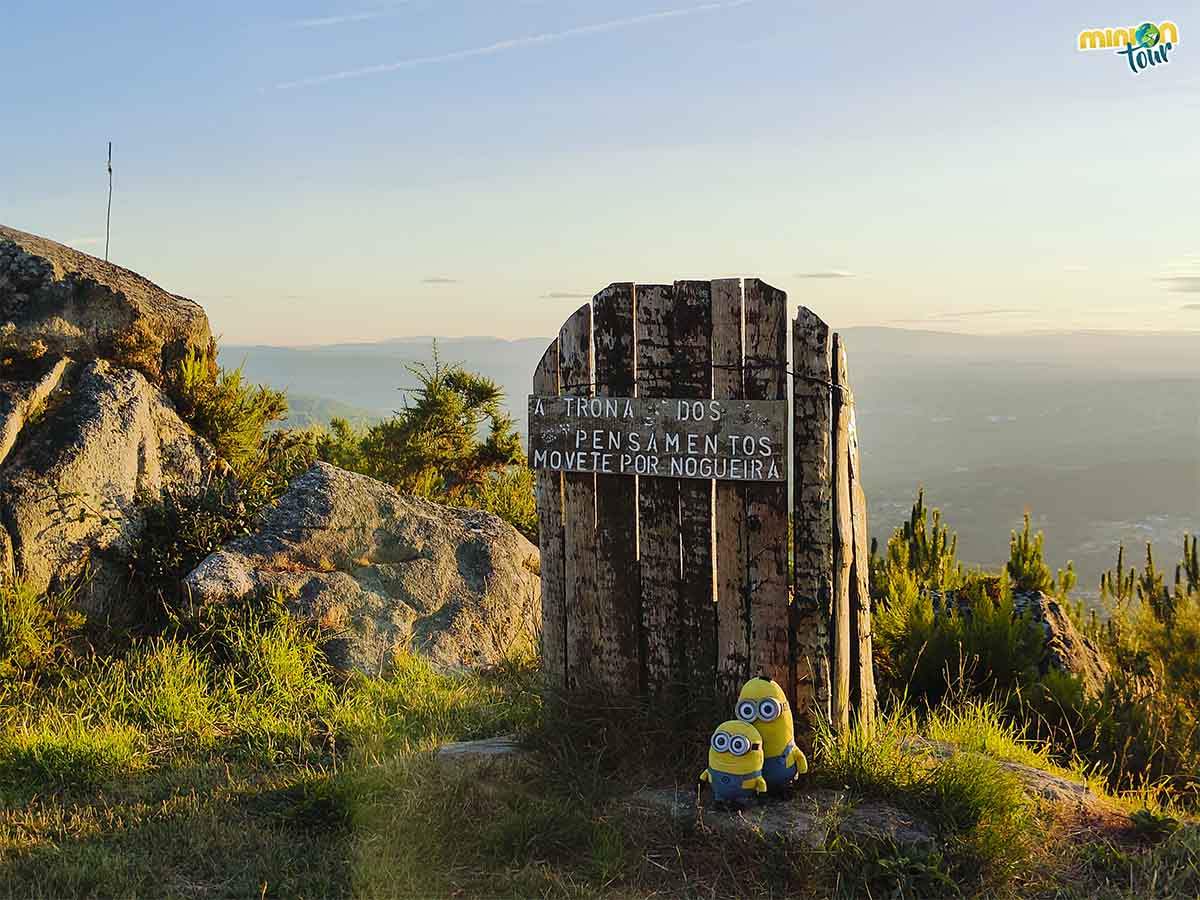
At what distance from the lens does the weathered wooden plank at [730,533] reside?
5645 millimetres

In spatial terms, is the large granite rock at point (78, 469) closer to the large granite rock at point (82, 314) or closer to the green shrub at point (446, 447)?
the large granite rock at point (82, 314)

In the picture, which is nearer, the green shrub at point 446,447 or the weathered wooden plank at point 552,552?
the weathered wooden plank at point 552,552

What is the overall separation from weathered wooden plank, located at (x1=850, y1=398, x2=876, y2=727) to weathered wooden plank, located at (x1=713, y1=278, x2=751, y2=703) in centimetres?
61

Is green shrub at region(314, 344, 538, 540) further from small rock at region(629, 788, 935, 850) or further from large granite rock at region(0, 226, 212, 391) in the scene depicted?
small rock at region(629, 788, 935, 850)

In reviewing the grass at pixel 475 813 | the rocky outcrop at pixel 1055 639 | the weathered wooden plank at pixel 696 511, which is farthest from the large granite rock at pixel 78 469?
the rocky outcrop at pixel 1055 639

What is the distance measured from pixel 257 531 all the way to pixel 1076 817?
621 cm

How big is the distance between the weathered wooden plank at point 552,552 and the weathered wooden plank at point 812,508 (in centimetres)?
141

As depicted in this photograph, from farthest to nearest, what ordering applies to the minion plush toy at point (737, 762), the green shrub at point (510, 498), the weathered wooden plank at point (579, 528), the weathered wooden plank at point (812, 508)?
1. the green shrub at point (510, 498)
2. the weathered wooden plank at point (579, 528)
3. the weathered wooden plank at point (812, 508)
4. the minion plush toy at point (737, 762)

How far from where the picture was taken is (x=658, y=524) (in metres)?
5.86

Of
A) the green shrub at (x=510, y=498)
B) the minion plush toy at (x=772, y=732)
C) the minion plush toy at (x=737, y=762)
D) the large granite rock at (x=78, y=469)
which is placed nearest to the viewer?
the minion plush toy at (x=737, y=762)

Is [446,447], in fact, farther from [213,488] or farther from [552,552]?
[552,552]

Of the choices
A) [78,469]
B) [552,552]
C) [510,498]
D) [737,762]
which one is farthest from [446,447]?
[737,762]

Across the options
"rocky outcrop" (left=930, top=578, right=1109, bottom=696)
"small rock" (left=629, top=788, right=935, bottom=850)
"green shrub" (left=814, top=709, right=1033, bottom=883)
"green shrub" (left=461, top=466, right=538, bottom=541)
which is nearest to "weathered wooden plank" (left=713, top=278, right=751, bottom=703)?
"green shrub" (left=814, top=709, right=1033, bottom=883)

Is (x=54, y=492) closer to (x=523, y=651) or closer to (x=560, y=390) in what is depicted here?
(x=523, y=651)
